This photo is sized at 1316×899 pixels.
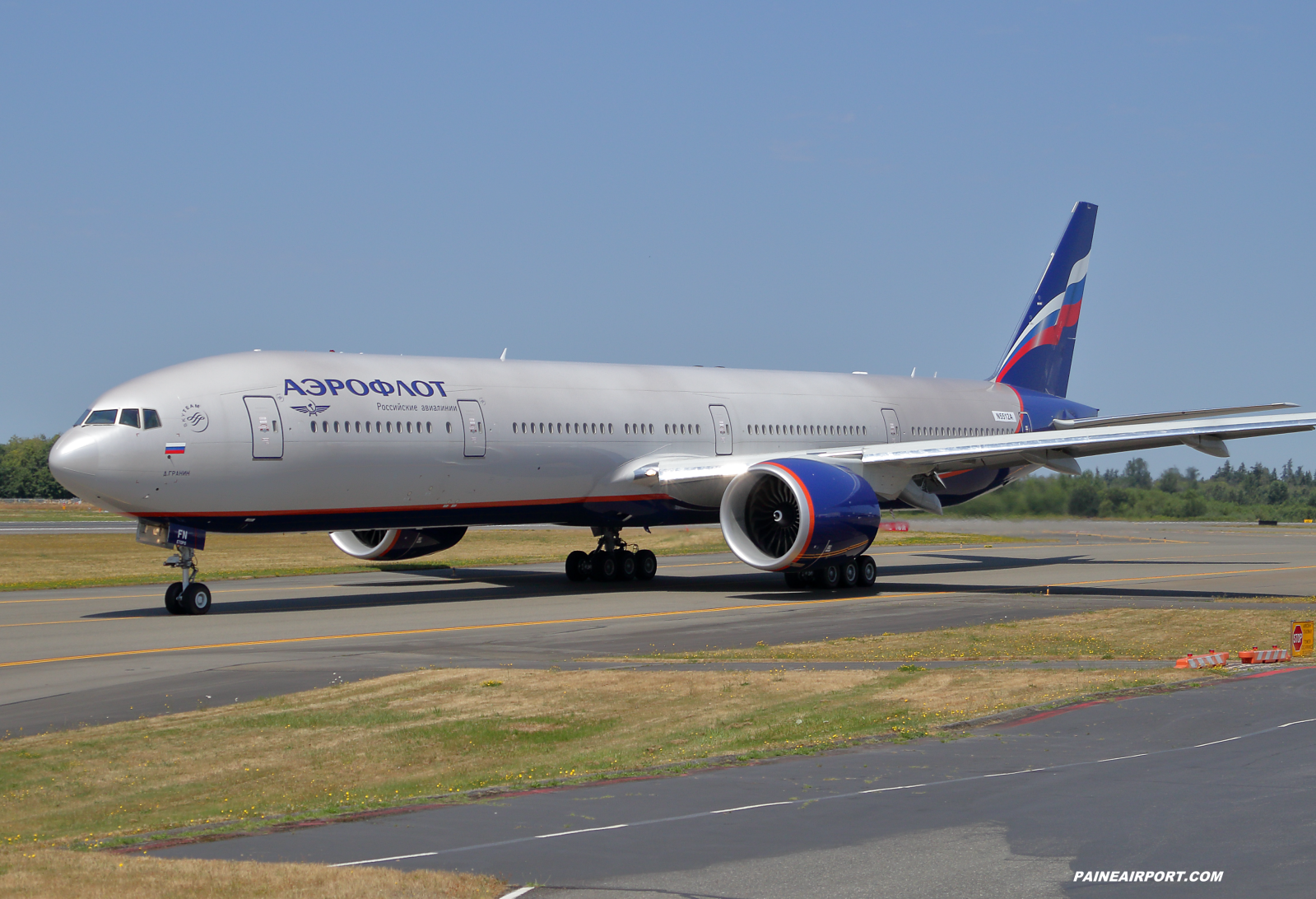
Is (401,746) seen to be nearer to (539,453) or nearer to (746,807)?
(746,807)

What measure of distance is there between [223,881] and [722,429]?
953 inches

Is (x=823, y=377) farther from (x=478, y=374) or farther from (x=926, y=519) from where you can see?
(x=926, y=519)

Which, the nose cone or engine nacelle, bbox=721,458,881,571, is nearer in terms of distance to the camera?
the nose cone

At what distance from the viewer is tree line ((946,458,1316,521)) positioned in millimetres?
40062

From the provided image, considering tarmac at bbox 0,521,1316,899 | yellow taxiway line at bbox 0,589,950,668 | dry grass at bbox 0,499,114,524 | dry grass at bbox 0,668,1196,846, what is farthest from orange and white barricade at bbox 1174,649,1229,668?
dry grass at bbox 0,499,114,524

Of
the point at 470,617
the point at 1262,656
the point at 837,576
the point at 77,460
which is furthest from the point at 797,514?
the point at 77,460

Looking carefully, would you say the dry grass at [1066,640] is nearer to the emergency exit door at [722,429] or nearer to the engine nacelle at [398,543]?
the emergency exit door at [722,429]

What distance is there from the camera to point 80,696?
14.6 m

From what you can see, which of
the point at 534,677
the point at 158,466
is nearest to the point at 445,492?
the point at 158,466

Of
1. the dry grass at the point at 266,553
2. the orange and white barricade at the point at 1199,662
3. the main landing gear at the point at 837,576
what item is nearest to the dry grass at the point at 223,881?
the orange and white barricade at the point at 1199,662

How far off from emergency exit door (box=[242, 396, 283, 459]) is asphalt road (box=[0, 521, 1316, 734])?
2871 mm

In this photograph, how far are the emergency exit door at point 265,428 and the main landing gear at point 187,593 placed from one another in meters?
2.15

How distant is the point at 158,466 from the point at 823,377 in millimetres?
17956

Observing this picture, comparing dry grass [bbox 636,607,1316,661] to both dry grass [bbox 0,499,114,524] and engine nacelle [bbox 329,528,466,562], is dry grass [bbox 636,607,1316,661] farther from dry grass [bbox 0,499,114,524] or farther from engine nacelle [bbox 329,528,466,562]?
dry grass [bbox 0,499,114,524]
